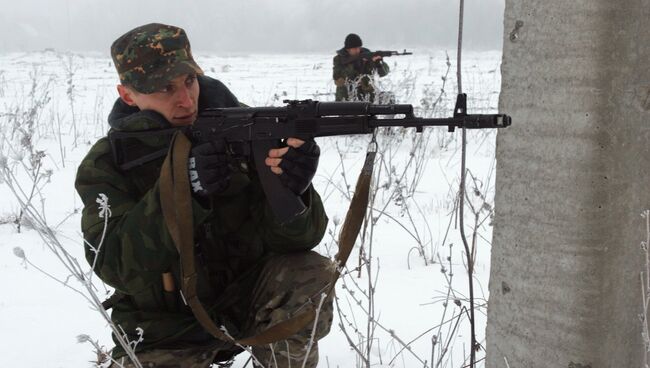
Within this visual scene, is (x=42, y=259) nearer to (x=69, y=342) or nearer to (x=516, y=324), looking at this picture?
(x=69, y=342)

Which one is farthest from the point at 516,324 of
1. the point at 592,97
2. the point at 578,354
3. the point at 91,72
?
the point at 91,72

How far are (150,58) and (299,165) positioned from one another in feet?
1.66

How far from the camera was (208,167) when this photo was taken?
148cm

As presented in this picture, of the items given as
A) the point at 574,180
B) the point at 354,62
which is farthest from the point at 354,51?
the point at 574,180

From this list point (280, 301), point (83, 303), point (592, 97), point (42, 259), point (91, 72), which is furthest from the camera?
point (91, 72)

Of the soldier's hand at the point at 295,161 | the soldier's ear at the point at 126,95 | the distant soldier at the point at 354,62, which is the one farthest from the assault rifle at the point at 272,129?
the distant soldier at the point at 354,62

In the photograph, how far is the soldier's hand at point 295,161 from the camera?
1.47 metres

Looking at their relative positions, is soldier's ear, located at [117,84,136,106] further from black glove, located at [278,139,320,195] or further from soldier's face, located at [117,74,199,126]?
black glove, located at [278,139,320,195]

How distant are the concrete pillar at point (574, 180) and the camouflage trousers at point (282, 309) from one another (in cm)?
64

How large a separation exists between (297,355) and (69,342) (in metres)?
0.91

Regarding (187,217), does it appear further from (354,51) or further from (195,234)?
(354,51)

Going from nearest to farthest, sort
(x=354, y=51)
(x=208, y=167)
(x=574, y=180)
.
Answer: (x=574, y=180), (x=208, y=167), (x=354, y=51)

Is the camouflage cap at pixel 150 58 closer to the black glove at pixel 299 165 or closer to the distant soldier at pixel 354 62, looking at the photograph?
the black glove at pixel 299 165

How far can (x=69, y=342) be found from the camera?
215 cm
